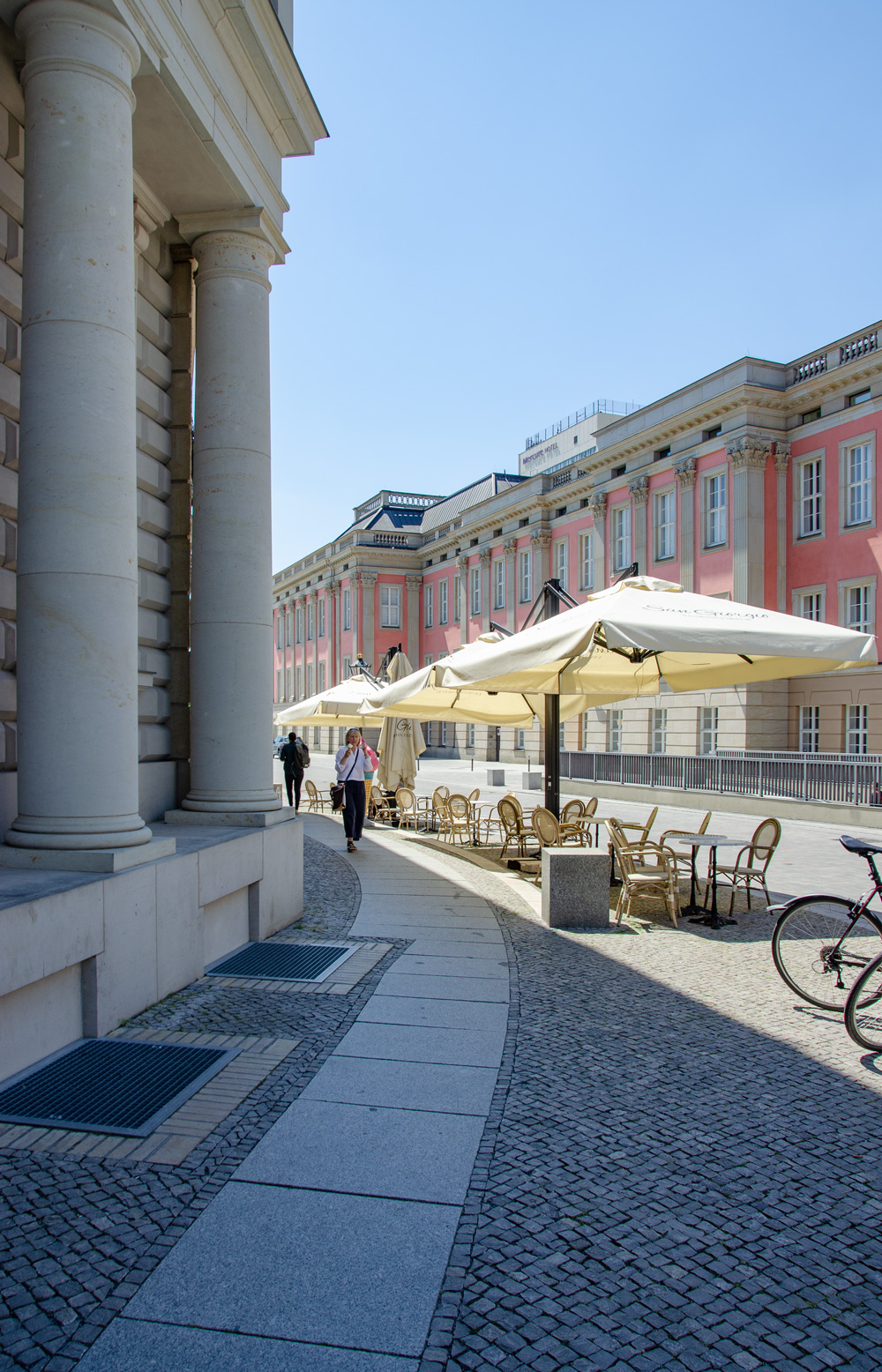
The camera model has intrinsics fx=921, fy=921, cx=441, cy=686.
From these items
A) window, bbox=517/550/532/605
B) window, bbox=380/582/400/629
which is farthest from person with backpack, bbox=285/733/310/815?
window, bbox=380/582/400/629

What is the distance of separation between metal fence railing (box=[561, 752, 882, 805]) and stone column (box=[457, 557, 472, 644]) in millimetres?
27122

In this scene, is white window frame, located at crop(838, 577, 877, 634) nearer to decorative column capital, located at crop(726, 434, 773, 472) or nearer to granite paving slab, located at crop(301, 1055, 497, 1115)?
decorative column capital, located at crop(726, 434, 773, 472)

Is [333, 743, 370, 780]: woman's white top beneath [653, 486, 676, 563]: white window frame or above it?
beneath

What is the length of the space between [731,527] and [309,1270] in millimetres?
30386

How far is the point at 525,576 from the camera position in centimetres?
4647

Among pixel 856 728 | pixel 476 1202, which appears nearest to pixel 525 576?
pixel 856 728

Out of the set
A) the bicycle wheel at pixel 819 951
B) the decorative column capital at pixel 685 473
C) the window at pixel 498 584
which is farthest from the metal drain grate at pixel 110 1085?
the window at pixel 498 584

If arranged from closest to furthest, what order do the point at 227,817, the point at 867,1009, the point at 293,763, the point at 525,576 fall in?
the point at 867,1009 < the point at 227,817 < the point at 293,763 < the point at 525,576

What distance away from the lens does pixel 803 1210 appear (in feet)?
11.1

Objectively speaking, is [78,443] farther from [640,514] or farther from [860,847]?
[640,514]

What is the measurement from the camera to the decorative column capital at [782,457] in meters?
30.0

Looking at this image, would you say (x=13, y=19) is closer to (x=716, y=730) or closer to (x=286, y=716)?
(x=286, y=716)

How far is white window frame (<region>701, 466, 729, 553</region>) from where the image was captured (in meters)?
31.3

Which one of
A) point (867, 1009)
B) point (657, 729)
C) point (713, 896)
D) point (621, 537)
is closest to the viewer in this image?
point (867, 1009)
